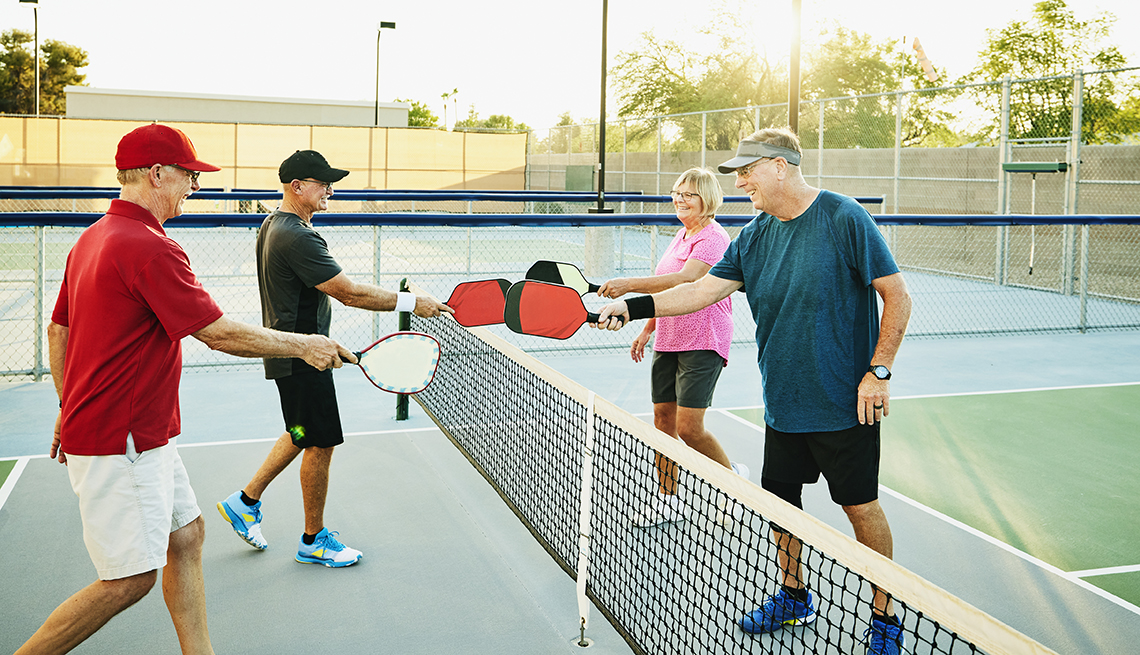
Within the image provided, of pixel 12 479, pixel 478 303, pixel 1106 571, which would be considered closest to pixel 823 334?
pixel 478 303

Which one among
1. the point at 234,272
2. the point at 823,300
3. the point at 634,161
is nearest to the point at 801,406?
the point at 823,300

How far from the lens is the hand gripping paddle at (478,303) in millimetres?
4570

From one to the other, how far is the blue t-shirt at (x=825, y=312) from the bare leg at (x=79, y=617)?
2.41m

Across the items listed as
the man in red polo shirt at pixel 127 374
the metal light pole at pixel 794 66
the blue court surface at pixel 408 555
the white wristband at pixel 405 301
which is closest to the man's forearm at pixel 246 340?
the man in red polo shirt at pixel 127 374

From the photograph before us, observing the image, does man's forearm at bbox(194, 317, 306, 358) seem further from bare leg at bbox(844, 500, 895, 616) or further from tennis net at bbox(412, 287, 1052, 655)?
bare leg at bbox(844, 500, 895, 616)

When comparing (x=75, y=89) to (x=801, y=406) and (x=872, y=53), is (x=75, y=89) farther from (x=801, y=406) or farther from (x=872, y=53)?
(x=801, y=406)

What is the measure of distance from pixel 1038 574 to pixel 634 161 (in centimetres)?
2752

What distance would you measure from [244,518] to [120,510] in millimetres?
1734

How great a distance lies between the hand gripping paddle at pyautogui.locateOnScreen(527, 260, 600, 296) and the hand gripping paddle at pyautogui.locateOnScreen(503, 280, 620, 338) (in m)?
0.69

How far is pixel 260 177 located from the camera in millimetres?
30844

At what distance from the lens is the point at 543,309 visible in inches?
174

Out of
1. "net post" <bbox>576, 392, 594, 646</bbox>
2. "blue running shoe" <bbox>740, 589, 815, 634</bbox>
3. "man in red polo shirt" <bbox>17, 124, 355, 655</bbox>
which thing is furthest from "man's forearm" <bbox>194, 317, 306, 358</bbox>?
"blue running shoe" <bbox>740, 589, 815, 634</bbox>

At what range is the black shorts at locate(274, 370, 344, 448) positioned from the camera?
4.43m

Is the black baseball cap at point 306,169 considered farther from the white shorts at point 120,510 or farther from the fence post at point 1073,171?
the fence post at point 1073,171
